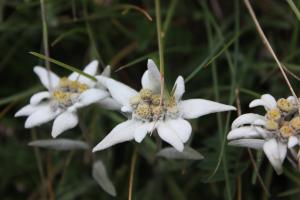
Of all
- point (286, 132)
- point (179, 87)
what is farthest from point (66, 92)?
point (286, 132)

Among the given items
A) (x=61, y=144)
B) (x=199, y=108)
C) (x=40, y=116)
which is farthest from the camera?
(x=61, y=144)

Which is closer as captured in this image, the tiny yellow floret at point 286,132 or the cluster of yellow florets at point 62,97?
the tiny yellow floret at point 286,132

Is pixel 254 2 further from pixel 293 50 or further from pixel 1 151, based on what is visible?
pixel 1 151

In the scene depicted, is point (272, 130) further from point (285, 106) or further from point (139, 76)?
point (139, 76)

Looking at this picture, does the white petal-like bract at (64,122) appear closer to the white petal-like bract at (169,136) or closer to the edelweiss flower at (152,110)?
the edelweiss flower at (152,110)

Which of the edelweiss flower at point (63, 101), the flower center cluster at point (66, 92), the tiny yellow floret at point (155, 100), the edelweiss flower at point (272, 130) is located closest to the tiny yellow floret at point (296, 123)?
the edelweiss flower at point (272, 130)

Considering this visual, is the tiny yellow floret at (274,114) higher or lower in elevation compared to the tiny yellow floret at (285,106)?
lower

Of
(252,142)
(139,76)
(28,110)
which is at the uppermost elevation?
(252,142)
